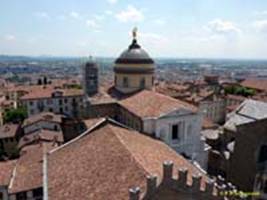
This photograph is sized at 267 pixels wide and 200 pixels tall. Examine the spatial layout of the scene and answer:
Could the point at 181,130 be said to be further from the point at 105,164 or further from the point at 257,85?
the point at 257,85

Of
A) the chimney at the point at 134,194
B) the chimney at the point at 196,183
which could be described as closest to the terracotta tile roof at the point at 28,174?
the chimney at the point at 134,194

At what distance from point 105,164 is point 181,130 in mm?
11385

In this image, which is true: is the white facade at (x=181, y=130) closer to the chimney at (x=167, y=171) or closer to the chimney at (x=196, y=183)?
the chimney at (x=196, y=183)

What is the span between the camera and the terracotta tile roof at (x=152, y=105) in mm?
27550

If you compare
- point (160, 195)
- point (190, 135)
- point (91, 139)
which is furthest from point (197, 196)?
point (190, 135)

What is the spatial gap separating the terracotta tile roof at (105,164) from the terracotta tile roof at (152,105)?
3.98 metres

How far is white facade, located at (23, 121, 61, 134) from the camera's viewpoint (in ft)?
162

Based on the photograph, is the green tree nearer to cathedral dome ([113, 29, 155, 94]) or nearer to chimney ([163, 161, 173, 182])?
cathedral dome ([113, 29, 155, 94])

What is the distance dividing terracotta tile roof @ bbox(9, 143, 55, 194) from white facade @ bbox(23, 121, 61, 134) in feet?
56.1

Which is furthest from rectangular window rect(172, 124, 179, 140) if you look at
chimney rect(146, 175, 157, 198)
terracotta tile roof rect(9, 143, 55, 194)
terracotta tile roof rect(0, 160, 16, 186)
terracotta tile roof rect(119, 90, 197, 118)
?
terracotta tile roof rect(0, 160, 16, 186)

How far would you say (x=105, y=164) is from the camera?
752 inches

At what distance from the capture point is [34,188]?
25.3 m

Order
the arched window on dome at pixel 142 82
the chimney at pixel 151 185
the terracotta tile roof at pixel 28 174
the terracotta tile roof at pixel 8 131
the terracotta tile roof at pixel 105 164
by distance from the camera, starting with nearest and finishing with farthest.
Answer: the chimney at pixel 151 185
the terracotta tile roof at pixel 105 164
the terracotta tile roof at pixel 28 174
the arched window on dome at pixel 142 82
the terracotta tile roof at pixel 8 131

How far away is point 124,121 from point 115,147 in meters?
11.3
